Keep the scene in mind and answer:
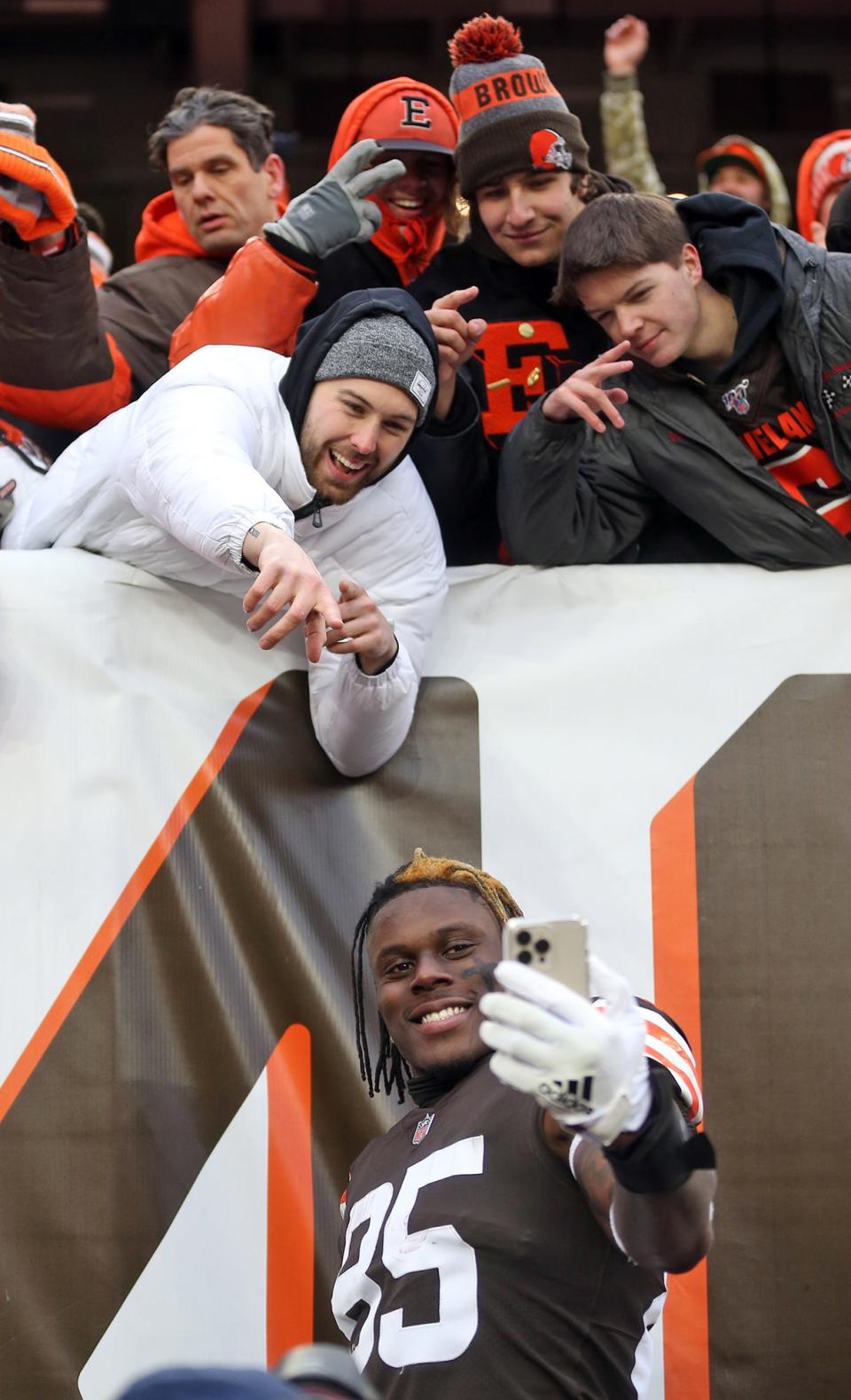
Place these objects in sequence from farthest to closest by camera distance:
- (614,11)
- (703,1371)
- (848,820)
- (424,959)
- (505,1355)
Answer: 1. (614,11)
2. (848,820)
3. (703,1371)
4. (424,959)
5. (505,1355)

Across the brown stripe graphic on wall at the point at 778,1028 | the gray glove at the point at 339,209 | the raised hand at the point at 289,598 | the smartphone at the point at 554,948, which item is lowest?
the brown stripe graphic on wall at the point at 778,1028

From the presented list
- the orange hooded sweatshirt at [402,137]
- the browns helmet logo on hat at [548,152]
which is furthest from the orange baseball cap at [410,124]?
the browns helmet logo on hat at [548,152]

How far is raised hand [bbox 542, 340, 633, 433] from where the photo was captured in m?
2.60

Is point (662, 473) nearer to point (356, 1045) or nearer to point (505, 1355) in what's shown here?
point (356, 1045)

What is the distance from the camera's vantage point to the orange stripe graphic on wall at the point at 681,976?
251cm

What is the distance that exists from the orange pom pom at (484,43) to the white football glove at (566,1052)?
2.16m

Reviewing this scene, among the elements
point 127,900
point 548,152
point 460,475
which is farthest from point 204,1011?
point 548,152

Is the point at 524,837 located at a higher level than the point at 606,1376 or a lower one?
higher

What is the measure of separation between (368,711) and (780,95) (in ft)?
19.1

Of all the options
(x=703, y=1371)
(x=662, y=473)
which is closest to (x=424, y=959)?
(x=703, y=1371)

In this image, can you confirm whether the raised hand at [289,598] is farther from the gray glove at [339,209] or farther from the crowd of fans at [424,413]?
the gray glove at [339,209]

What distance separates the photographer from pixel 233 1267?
2.51m

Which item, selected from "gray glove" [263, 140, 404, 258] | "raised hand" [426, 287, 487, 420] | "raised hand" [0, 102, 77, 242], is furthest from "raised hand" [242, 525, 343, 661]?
"raised hand" [0, 102, 77, 242]

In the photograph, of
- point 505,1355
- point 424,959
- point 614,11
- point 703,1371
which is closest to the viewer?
point 505,1355
